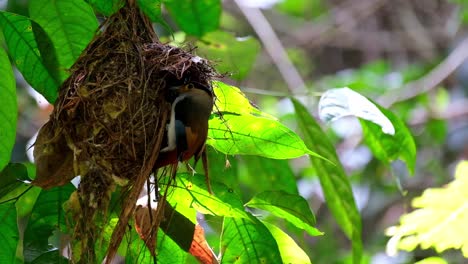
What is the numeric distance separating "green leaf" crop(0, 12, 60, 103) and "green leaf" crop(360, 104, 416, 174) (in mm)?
798

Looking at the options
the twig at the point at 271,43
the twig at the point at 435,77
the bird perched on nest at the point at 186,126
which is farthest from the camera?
the twig at the point at 435,77

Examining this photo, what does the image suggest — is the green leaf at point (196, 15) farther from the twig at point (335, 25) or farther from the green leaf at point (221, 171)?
the twig at point (335, 25)

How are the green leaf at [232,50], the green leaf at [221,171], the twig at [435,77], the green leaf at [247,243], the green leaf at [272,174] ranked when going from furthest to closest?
the twig at [435,77] → the green leaf at [232,50] → the green leaf at [272,174] → the green leaf at [221,171] → the green leaf at [247,243]

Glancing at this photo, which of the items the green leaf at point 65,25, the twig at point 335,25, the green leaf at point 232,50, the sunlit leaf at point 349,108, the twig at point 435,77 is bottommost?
the sunlit leaf at point 349,108

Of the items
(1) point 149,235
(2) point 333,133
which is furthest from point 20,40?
(2) point 333,133

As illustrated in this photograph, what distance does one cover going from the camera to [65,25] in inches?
67.6

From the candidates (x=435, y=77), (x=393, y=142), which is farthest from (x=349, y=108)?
(x=435, y=77)

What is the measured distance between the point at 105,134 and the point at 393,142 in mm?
783

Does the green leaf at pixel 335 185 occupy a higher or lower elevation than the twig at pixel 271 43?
lower

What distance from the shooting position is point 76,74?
63.6 inches

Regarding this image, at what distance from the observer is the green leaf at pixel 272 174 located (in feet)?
6.88

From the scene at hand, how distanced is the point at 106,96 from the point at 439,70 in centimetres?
295

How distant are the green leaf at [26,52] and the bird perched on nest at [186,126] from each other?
0.34m

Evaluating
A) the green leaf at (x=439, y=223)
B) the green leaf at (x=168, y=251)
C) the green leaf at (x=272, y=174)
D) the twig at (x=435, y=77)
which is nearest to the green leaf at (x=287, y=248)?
the green leaf at (x=168, y=251)
